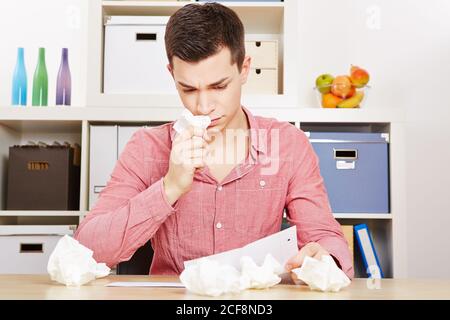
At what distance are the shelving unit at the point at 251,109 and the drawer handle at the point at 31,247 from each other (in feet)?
0.36

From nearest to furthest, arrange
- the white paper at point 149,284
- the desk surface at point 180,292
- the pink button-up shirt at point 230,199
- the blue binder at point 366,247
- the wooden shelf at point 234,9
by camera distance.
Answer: the desk surface at point 180,292 < the white paper at point 149,284 < the pink button-up shirt at point 230,199 < the blue binder at point 366,247 < the wooden shelf at point 234,9

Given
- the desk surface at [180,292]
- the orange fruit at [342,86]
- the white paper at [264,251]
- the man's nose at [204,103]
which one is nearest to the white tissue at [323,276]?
the desk surface at [180,292]

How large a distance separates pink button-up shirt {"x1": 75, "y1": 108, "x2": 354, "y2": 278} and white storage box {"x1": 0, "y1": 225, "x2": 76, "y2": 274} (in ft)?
2.99

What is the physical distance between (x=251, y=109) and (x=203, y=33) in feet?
3.04

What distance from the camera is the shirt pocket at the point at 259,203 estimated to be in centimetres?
143

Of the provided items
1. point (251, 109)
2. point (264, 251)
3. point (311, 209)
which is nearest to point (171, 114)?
point (251, 109)

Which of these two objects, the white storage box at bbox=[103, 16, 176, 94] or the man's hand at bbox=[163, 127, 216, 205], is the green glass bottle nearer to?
the white storage box at bbox=[103, 16, 176, 94]

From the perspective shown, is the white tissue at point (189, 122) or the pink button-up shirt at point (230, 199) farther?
the pink button-up shirt at point (230, 199)

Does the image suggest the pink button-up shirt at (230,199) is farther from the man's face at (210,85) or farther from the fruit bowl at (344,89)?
the fruit bowl at (344,89)

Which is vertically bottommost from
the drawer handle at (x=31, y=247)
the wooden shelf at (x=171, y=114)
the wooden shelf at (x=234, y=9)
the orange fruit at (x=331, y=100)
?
the drawer handle at (x=31, y=247)
